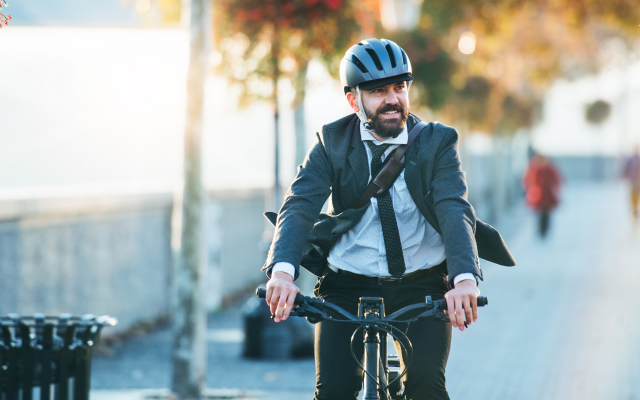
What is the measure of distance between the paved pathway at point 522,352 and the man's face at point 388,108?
3694 millimetres

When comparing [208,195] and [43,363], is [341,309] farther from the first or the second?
[208,195]

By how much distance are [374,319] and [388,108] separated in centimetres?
80

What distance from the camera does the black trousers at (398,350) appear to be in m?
3.17

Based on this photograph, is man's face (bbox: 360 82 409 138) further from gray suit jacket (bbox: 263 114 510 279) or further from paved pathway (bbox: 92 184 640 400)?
paved pathway (bbox: 92 184 640 400)

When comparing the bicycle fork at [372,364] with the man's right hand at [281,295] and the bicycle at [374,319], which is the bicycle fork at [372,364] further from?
the man's right hand at [281,295]

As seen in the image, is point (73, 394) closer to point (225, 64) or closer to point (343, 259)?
point (343, 259)

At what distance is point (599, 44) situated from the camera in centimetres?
3238

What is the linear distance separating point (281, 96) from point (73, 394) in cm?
533

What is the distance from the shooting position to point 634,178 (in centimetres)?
2223

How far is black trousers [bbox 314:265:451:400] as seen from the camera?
3.17 m

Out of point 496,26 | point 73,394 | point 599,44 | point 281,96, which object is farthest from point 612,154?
point 73,394

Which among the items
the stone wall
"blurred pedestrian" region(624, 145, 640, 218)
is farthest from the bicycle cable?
"blurred pedestrian" region(624, 145, 640, 218)

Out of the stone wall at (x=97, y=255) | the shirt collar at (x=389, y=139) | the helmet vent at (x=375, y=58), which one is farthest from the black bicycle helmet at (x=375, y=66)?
the stone wall at (x=97, y=255)

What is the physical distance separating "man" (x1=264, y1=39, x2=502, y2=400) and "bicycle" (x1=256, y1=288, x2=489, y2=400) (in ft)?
0.38
